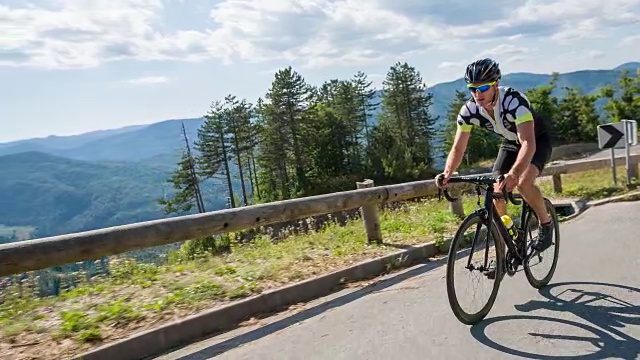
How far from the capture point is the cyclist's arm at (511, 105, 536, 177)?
427cm

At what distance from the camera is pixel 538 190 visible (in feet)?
16.4

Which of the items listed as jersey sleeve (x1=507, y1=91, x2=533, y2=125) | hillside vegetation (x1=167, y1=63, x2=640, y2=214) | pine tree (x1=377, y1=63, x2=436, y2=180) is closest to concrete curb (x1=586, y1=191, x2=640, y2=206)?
jersey sleeve (x1=507, y1=91, x2=533, y2=125)

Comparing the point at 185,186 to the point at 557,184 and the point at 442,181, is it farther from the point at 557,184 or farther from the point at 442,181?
the point at 442,181

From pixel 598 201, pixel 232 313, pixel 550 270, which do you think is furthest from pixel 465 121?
pixel 598 201

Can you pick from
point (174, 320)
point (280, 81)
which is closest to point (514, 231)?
point (174, 320)

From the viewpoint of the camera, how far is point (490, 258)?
449 cm

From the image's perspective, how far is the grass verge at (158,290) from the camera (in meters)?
4.45

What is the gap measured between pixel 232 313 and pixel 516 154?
3.17 metres

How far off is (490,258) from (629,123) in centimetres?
928

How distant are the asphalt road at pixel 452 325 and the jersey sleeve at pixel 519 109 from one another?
168cm

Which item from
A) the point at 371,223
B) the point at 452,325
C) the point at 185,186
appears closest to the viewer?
the point at 452,325

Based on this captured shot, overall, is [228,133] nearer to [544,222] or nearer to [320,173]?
[320,173]

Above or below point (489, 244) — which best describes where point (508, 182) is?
above

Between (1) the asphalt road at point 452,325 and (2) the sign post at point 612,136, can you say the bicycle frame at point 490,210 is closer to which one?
(1) the asphalt road at point 452,325
